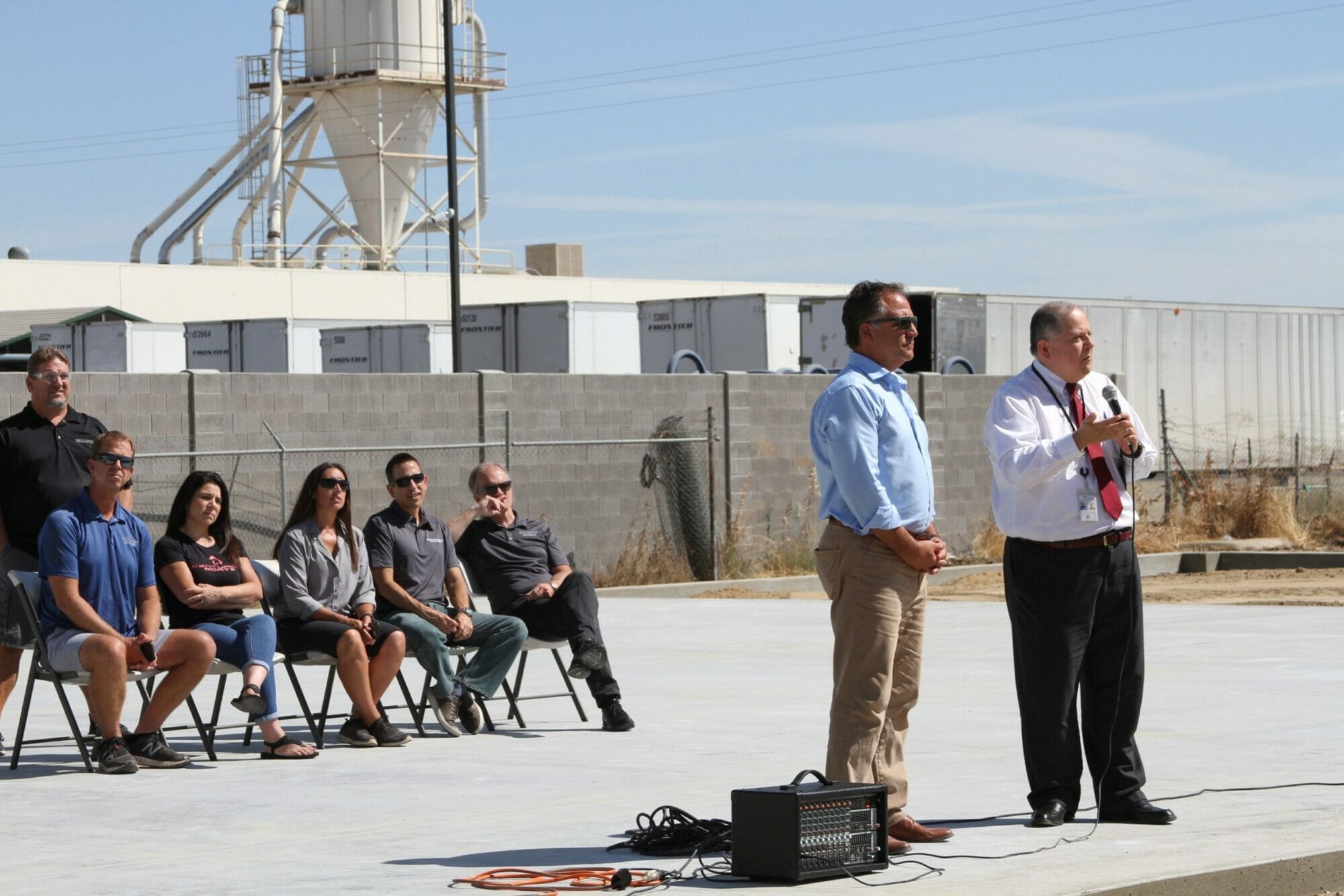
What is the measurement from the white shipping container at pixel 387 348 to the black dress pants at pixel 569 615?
71.6ft

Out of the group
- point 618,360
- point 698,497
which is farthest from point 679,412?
point 618,360

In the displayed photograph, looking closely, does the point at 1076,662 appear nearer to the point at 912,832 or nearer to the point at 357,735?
the point at 912,832

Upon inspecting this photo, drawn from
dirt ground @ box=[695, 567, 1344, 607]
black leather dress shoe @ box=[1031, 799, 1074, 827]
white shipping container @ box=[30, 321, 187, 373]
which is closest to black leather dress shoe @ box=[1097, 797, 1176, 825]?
black leather dress shoe @ box=[1031, 799, 1074, 827]

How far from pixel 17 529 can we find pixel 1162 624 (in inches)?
408

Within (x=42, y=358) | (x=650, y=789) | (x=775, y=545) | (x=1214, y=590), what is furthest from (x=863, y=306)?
(x=775, y=545)

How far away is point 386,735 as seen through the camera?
10438 millimetres

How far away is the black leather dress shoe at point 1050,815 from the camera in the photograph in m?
7.42

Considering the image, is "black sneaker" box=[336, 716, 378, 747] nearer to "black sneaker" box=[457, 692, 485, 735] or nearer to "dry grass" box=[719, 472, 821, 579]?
"black sneaker" box=[457, 692, 485, 735]

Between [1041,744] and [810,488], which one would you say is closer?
[1041,744]

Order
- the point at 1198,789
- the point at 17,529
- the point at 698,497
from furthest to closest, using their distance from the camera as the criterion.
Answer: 1. the point at 698,497
2. the point at 17,529
3. the point at 1198,789

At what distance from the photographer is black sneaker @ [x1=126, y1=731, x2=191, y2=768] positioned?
970 cm

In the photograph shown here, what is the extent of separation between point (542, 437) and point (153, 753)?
1475cm

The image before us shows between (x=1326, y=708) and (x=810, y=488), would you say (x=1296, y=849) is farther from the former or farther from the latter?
(x=810, y=488)

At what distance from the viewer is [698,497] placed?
2525 cm
